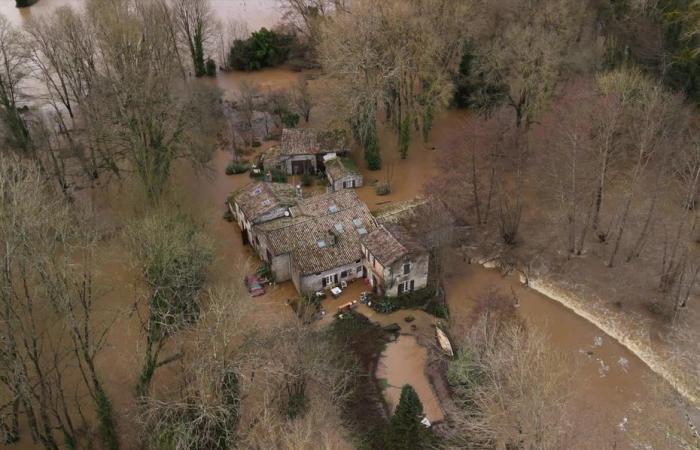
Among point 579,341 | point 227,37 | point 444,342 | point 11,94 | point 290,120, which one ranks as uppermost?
point 227,37

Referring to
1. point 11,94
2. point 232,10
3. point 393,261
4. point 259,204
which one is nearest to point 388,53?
point 259,204

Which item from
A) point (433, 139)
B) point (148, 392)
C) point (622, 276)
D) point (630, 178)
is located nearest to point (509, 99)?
point (433, 139)

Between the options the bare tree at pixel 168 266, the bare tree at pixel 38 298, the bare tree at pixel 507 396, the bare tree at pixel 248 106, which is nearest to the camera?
the bare tree at pixel 507 396

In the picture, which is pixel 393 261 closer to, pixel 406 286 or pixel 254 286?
pixel 406 286

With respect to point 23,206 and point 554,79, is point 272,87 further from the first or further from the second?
point 23,206

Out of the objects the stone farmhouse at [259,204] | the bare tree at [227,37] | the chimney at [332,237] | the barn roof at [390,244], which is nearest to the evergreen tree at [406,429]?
the barn roof at [390,244]

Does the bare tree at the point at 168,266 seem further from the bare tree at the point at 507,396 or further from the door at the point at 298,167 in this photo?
the door at the point at 298,167
